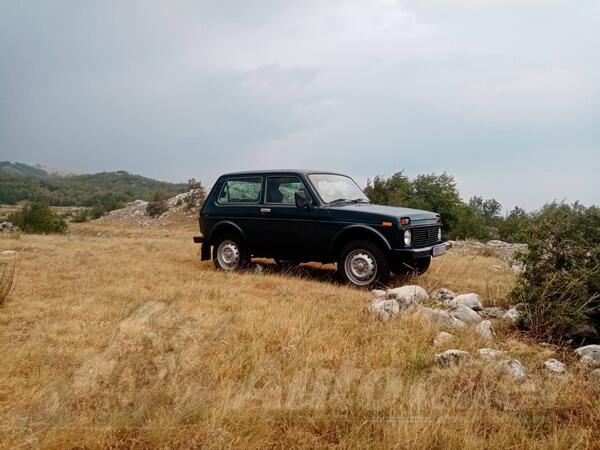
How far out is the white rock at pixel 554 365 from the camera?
12.0 ft

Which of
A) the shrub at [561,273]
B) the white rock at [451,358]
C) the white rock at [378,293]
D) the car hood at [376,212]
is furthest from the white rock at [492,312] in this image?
the white rock at [451,358]

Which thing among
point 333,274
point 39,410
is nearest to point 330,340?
point 39,410

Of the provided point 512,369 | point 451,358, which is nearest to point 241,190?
point 451,358

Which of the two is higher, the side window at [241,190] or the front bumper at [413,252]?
the side window at [241,190]

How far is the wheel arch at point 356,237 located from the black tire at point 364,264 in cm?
9

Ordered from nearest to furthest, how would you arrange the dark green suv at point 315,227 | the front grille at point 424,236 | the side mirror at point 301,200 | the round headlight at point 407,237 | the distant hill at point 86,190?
the round headlight at point 407,237, the dark green suv at point 315,227, the front grille at point 424,236, the side mirror at point 301,200, the distant hill at point 86,190

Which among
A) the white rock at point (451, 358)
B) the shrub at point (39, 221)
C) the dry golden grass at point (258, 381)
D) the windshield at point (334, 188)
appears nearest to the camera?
the dry golden grass at point (258, 381)

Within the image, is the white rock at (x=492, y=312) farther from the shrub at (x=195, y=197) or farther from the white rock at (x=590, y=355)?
the shrub at (x=195, y=197)

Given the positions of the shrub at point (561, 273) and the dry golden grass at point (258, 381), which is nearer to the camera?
the dry golden grass at point (258, 381)

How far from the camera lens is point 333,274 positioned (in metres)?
8.12

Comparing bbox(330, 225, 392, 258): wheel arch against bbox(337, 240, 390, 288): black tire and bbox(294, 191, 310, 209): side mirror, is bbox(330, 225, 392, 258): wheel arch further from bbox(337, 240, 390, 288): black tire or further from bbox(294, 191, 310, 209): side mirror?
bbox(294, 191, 310, 209): side mirror

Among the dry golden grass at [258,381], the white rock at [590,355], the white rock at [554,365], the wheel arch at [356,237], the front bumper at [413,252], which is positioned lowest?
the dry golden grass at [258,381]

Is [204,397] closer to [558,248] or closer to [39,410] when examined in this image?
[39,410]

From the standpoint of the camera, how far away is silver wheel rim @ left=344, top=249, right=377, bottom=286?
672cm
